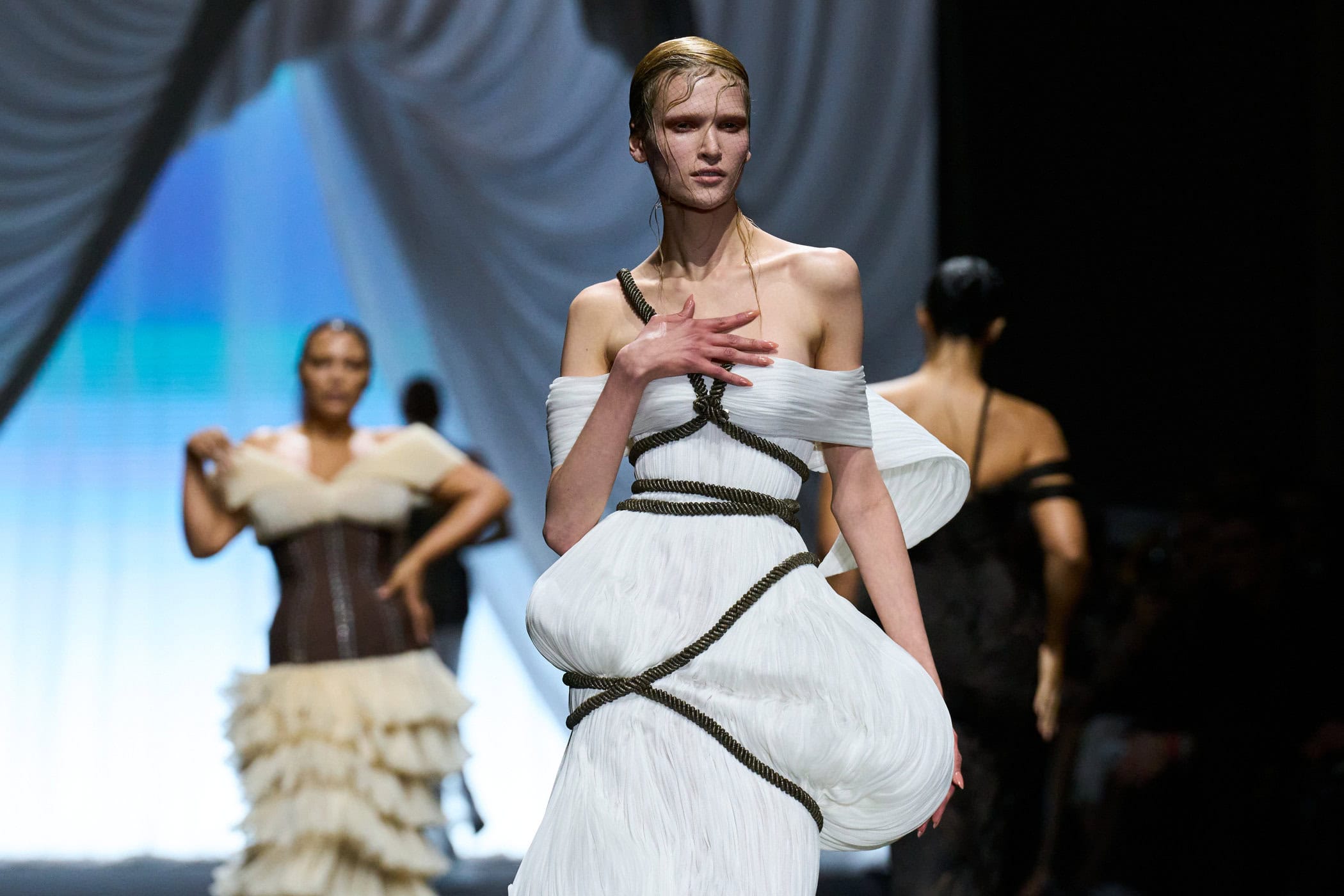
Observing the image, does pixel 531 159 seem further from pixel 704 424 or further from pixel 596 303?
pixel 704 424

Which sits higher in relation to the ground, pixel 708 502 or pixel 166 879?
pixel 708 502

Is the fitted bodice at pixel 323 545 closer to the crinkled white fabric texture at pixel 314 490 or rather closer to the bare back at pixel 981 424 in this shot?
the crinkled white fabric texture at pixel 314 490

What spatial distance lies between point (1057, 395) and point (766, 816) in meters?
4.02

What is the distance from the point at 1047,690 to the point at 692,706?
1.98 metres

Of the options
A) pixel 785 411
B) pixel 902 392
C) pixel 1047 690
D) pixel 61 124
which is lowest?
pixel 1047 690

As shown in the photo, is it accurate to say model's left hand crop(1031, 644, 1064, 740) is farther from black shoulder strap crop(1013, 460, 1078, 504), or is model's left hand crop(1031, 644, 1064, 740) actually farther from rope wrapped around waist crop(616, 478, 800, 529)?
rope wrapped around waist crop(616, 478, 800, 529)

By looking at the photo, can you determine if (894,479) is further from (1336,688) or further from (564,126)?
(564,126)

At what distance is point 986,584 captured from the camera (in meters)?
3.32

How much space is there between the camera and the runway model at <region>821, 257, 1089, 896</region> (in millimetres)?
3318

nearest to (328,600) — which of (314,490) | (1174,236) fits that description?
(314,490)

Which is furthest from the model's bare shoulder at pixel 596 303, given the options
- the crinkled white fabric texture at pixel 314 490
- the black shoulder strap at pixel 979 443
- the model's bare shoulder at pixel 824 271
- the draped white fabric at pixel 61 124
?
the draped white fabric at pixel 61 124

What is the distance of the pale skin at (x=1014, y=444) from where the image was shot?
3.41 metres

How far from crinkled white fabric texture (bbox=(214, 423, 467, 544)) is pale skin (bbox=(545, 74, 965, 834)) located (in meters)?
2.08

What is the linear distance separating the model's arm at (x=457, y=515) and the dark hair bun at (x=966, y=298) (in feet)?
4.61
